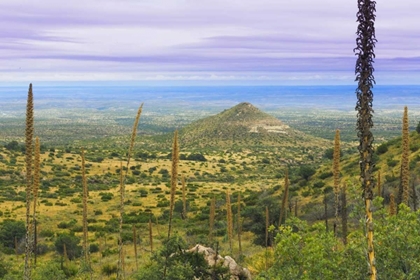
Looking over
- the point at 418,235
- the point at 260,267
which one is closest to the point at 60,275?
the point at 260,267

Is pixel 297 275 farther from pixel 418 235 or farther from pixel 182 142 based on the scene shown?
pixel 182 142

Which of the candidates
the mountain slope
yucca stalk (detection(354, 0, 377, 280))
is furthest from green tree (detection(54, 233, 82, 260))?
the mountain slope

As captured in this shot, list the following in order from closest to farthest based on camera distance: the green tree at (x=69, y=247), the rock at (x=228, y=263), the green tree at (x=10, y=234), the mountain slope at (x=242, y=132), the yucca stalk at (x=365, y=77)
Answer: the yucca stalk at (x=365, y=77) < the rock at (x=228, y=263) < the green tree at (x=69, y=247) < the green tree at (x=10, y=234) < the mountain slope at (x=242, y=132)

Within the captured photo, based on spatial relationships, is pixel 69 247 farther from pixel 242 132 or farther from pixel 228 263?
pixel 242 132

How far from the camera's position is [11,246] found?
98.4ft

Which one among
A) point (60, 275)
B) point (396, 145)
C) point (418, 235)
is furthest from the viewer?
point (396, 145)

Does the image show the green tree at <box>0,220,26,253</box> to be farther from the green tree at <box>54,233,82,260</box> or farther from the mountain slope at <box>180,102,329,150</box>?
the mountain slope at <box>180,102,329,150</box>

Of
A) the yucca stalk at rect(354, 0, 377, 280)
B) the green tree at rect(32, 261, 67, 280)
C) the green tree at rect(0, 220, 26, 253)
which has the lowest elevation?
the green tree at rect(0, 220, 26, 253)

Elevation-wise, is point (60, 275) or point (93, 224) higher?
point (60, 275)

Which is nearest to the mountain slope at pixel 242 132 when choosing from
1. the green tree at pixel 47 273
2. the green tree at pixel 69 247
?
the green tree at pixel 69 247

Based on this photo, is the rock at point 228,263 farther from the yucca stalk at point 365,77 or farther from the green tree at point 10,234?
the green tree at point 10,234

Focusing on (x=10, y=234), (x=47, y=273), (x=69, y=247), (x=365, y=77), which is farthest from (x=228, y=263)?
(x=10, y=234)

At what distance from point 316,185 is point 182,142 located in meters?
112

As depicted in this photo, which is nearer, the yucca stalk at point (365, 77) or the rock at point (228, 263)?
the yucca stalk at point (365, 77)
